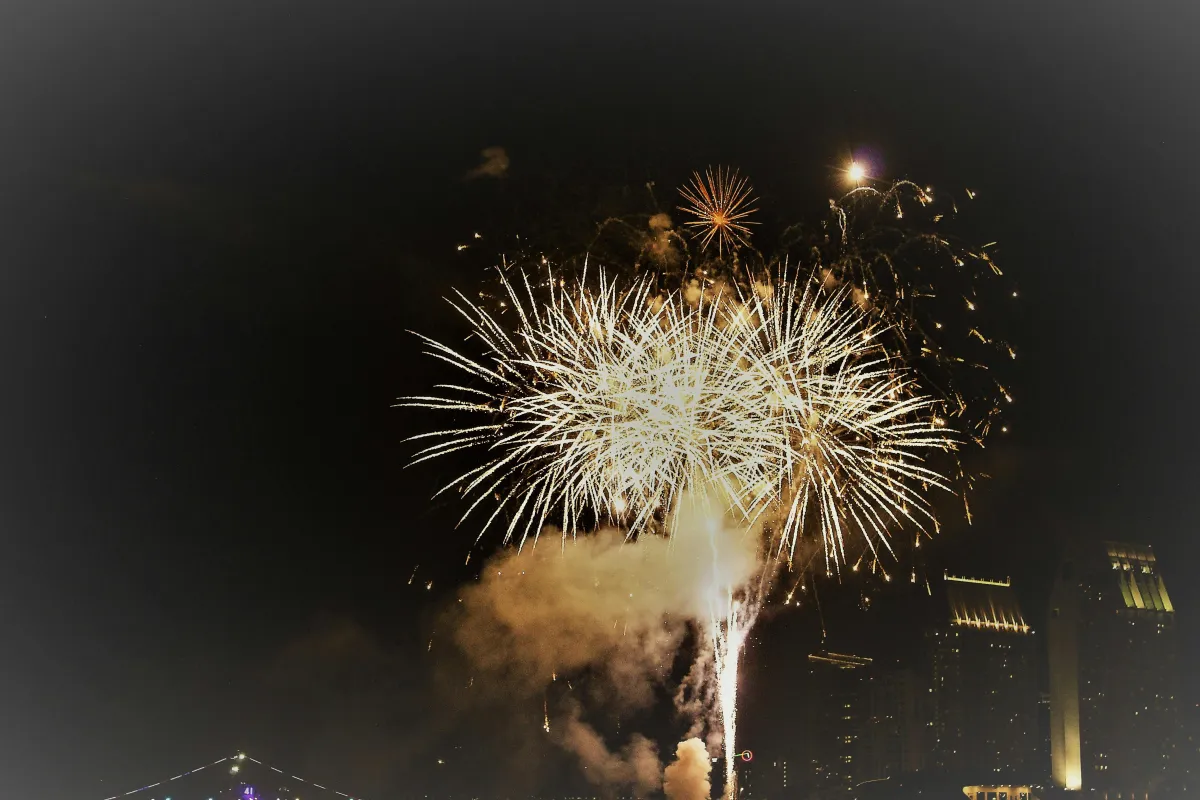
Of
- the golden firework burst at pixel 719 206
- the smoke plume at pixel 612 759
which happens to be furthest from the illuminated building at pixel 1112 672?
the golden firework burst at pixel 719 206

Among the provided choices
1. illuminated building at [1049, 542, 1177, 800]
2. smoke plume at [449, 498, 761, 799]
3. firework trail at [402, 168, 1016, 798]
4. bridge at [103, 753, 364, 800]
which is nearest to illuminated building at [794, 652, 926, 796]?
illuminated building at [1049, 542, 1177, 800]

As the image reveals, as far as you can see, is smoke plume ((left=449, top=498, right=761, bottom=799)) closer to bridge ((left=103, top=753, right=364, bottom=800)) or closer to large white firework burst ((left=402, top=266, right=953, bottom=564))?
large white firework burst ((left=402, top=266, right=953, bottom=564))

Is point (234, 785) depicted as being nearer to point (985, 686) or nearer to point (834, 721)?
point (834, 721)

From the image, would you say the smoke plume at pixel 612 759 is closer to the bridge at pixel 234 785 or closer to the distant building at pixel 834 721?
the bridge at pixel 234 785

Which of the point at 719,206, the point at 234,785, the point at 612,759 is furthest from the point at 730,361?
the point at 234,785

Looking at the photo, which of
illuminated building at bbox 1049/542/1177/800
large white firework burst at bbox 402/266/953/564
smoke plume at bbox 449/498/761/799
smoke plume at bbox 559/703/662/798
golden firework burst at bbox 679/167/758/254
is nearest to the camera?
large white firework burst at bbox 402/266/953/564

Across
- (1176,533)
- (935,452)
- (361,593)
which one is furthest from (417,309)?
(1176,533)

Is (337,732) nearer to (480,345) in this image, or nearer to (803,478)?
(480,345)
